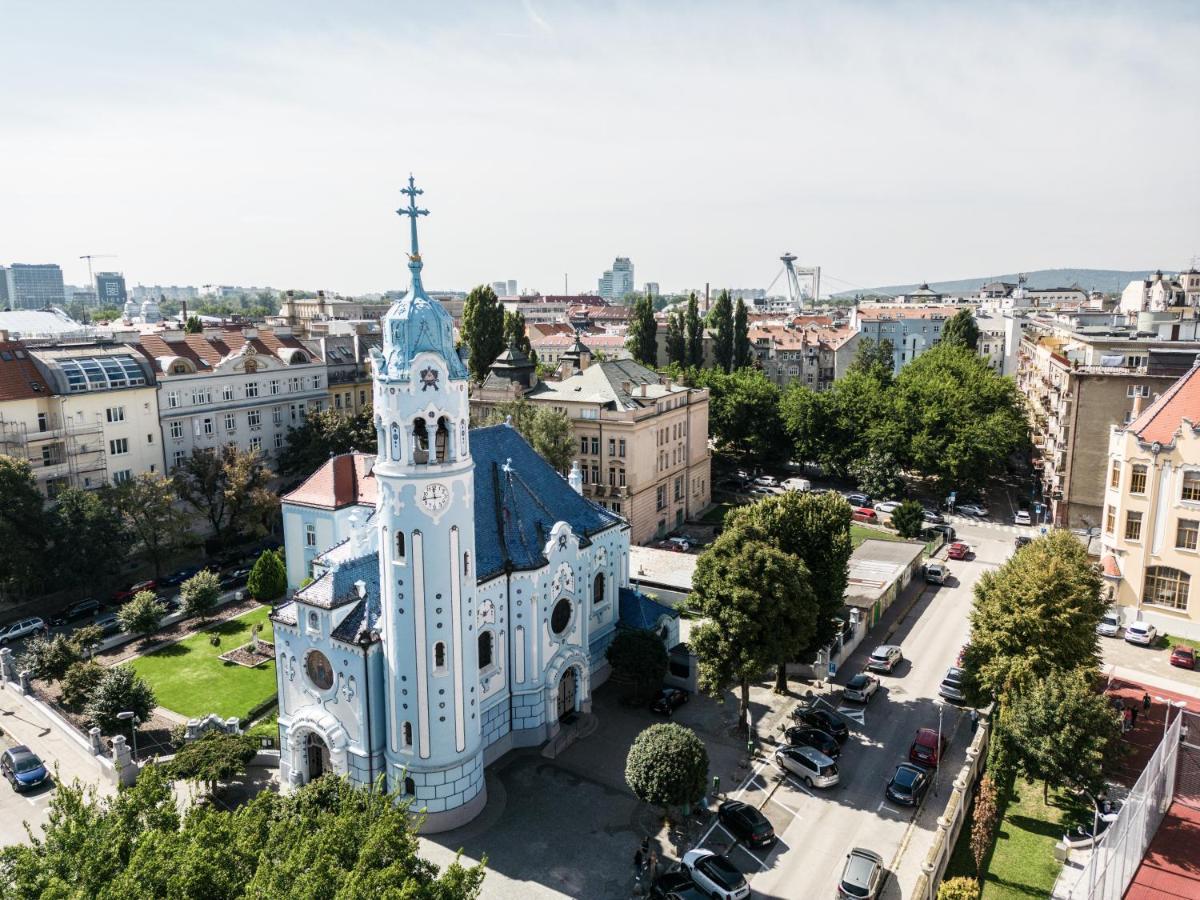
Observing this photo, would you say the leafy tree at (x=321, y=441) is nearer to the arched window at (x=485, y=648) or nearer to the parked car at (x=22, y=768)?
the parked car at (x=22, y=768)

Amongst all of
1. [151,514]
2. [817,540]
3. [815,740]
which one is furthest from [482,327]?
[815,740]

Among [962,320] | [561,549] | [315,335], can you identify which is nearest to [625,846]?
[561,549]

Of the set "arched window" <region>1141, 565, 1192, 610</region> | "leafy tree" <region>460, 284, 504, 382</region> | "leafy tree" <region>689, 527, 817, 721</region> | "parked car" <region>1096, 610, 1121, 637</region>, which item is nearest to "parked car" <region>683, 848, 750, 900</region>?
"leafy tree" <region>689, 527, 817, 721</region>

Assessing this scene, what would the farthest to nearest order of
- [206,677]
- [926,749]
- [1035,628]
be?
[206,677] < [926,749] < [1035,628]

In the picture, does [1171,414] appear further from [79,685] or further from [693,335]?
[693,335]

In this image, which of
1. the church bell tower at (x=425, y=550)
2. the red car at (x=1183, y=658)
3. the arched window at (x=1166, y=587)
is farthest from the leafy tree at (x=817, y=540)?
the arched window at (x=1166, y=587)
